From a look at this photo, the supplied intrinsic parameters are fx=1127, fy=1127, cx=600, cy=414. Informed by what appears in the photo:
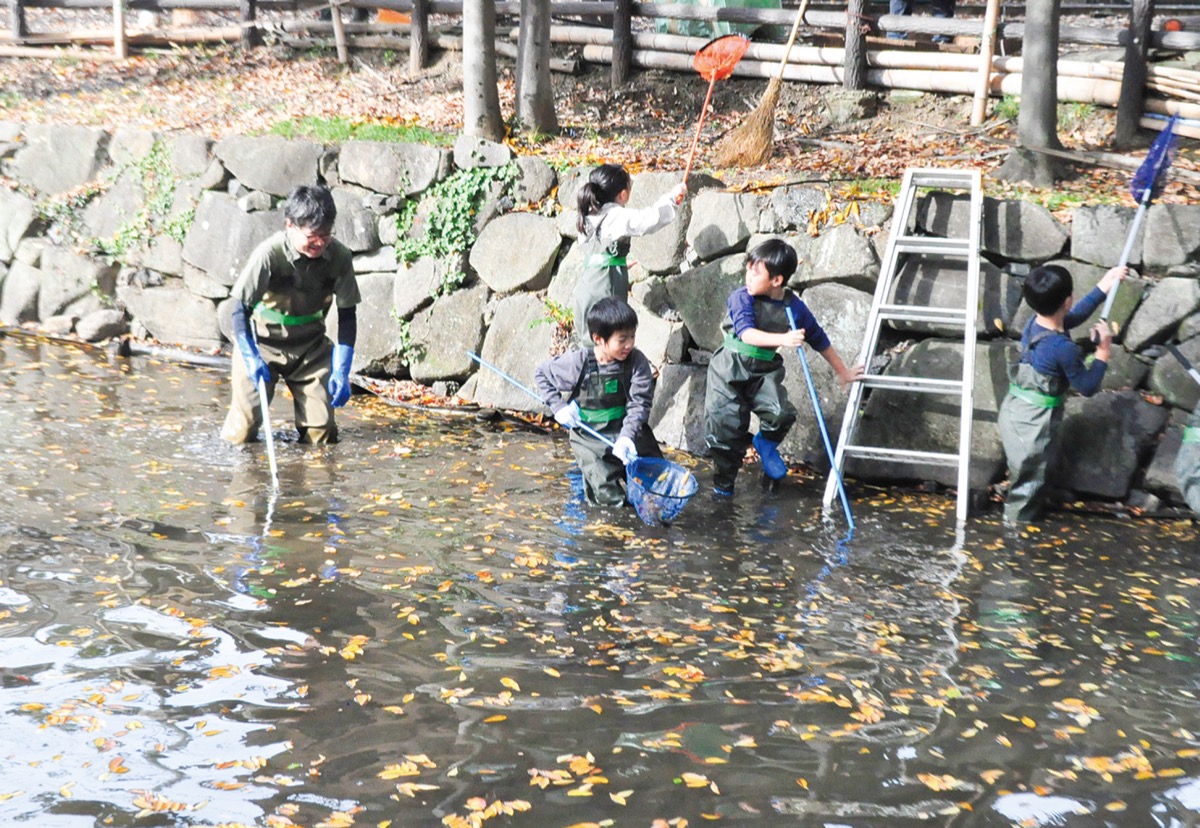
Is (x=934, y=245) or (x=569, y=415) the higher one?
(x=934, y=245)

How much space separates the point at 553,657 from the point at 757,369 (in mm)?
3258

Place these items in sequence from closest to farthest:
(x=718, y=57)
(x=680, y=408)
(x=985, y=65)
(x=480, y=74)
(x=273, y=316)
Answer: (x=273, y=316) → (x=680, y=408) → (x=718, y=57) → (x=985, y=65) → (x=480, y=74)

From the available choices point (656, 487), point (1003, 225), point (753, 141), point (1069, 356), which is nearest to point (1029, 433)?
point (1069, 356)

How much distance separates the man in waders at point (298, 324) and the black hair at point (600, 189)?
5.51 ft

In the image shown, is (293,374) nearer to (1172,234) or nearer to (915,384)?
(915,384)

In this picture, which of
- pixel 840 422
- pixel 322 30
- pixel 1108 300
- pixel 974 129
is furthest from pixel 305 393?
pixel 322 30

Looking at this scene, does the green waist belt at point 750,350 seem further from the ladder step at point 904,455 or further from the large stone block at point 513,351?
→ the large stone block at point 513,351

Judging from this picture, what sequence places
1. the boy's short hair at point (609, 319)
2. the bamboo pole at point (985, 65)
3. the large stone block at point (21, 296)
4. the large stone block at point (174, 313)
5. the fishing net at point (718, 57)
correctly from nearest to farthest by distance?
1. the boy's short hair at point (609, 319)
2. the fishing net at point (718, 57)
3. the bamboo pole at point (985, 65)
4. the large stone block at point (174, 313)
5. the large stone block at point (21, 296)

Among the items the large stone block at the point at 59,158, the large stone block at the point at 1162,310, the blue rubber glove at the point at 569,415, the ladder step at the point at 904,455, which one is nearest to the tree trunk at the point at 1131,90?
the large stone block at the point at 1162,310

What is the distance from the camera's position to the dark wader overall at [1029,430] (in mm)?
6996

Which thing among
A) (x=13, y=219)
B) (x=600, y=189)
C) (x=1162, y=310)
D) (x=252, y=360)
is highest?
(x=600, y=189)

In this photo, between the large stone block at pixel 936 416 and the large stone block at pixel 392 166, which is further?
the large stone block at pixel 392 166

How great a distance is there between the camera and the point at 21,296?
1211cm

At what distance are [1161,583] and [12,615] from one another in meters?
5.67
